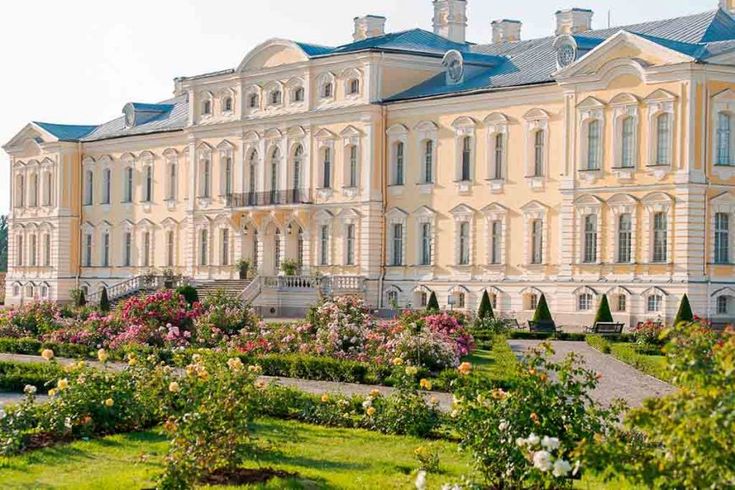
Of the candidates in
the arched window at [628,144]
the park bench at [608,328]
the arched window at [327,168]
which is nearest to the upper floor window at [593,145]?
the arched window at [628,144]

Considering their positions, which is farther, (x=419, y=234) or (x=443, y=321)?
(x=419, y=234)

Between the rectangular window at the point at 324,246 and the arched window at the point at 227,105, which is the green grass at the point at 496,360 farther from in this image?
the arched window at the point at 227,105

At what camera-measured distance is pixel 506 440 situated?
12.6 meters

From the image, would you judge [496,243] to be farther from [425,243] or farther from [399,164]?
[399,164]

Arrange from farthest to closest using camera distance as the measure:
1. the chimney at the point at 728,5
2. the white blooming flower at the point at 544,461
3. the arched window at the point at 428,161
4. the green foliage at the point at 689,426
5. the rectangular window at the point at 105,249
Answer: the rectangular window at the point at 105,249, the arched window at the point at 428,161, the chimney at the point at 728,5, the white blooming flower at the point at 544,461, the green foliage at the point at 689,426

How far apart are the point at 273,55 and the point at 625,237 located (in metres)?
17.6

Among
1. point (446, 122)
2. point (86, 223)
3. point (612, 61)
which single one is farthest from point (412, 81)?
point (86, 223)

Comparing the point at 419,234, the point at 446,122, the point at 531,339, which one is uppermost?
the point at 446,122

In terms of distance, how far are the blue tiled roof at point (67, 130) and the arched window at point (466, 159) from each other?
75.6ft

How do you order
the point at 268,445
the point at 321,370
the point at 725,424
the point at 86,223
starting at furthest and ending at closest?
the point at 86,223 → the point at 321,370 → the point at 268,445 → the point at 725,424

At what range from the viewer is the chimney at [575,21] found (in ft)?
158

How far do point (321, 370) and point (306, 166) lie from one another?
2670cm

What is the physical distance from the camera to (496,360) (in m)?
27.8

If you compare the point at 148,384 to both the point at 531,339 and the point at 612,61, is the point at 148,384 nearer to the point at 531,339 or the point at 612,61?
the point at 531,339
